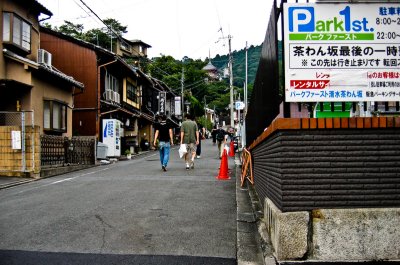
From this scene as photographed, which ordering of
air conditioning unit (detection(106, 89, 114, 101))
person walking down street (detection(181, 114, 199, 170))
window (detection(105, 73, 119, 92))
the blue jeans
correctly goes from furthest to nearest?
1. window (detection(105, 73, 119, 92))
2. air conditioning unit (detection(106, 89, 114, 101))
3. person walking down street (detection(181, 114, 199, 170))
4. the blue jeans

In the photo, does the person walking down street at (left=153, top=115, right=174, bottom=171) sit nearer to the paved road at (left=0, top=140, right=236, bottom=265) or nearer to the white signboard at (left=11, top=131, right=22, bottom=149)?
the paved road at (left=0, top=140, right=236, bottom=265)

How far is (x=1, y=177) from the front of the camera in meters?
11.9

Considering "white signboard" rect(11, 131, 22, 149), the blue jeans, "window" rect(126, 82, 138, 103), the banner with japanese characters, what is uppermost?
"window" rect(126, 82, 138, 103)

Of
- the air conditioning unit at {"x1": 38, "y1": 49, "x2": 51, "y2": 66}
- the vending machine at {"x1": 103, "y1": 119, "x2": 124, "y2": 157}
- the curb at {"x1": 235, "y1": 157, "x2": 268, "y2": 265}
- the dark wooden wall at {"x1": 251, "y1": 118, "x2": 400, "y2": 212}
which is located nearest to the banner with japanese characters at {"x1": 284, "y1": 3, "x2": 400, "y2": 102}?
the dark wooden wall at {"x1": 251, "y1": 118, "x2": 400, "y2": 212}

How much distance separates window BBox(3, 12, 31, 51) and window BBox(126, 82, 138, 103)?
42.2ft

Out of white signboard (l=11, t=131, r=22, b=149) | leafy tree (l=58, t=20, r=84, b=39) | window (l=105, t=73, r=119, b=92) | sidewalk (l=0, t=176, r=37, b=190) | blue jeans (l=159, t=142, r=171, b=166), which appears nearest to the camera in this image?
sidewalk (l=0, t=176, r=37, b=190)

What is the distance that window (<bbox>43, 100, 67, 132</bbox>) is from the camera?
1791 cm

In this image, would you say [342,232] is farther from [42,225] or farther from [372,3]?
[42,225]

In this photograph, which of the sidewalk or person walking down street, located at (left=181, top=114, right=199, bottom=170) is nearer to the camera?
the sidewalk

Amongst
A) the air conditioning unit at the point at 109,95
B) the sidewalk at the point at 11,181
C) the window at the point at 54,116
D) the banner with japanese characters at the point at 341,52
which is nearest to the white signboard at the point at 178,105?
the air conditioning unit at the point at 109,95

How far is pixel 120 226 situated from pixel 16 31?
1382 centimetres

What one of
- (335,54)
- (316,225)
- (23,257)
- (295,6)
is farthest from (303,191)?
(23,257)

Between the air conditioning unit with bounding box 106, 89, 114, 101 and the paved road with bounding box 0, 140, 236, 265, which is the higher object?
the air conditioning unit with bounding box 106, 89, 114, 101

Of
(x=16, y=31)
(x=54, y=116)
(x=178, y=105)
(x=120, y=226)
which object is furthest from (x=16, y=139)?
(x=178, y=105)
